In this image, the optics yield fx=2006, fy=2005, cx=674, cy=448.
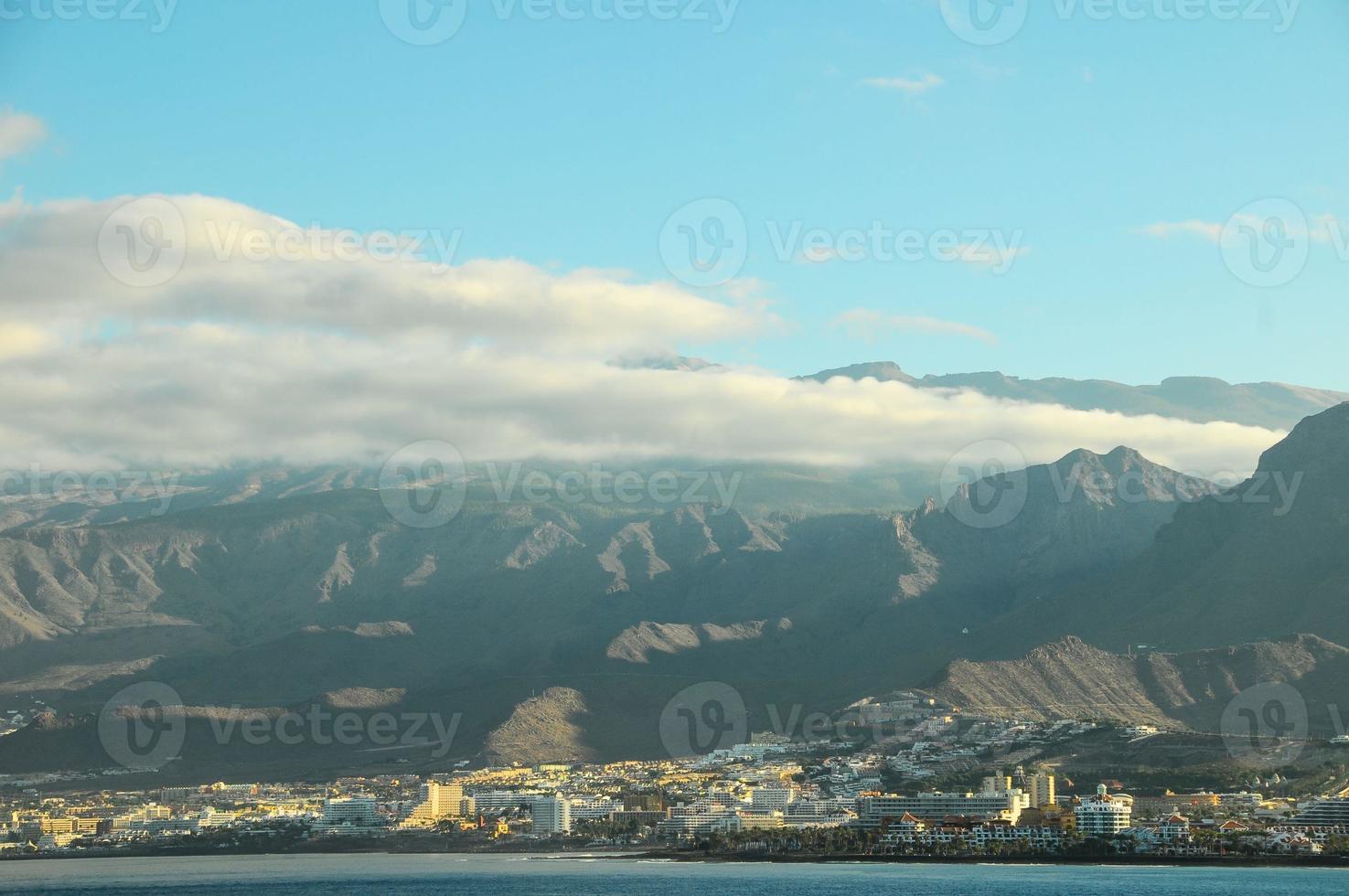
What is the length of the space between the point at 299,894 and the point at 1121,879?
7651 cm

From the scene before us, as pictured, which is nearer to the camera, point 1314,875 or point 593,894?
Answer: point 593,894

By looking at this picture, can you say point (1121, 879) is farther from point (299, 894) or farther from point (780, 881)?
point (299, 894)

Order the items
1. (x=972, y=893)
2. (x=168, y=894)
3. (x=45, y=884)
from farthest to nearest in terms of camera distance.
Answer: (x=45, y=884)
(x=168, y=894)
(x=972, y=893)

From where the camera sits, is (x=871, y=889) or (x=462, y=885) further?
(x=462, y=885)

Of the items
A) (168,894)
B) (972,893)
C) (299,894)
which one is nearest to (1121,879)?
(972,893)

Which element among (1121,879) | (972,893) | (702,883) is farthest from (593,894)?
(1121,879)

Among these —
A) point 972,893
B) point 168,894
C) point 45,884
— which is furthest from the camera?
point 45,884

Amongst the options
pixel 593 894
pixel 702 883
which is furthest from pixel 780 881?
pixel 593 894

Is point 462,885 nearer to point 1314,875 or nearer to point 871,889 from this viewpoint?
point 871,889

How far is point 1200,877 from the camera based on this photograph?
187875mm

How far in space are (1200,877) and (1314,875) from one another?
11379mm

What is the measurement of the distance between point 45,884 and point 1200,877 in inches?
4412

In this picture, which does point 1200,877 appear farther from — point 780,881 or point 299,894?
point 299,894

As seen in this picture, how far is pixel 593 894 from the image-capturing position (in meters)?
177
